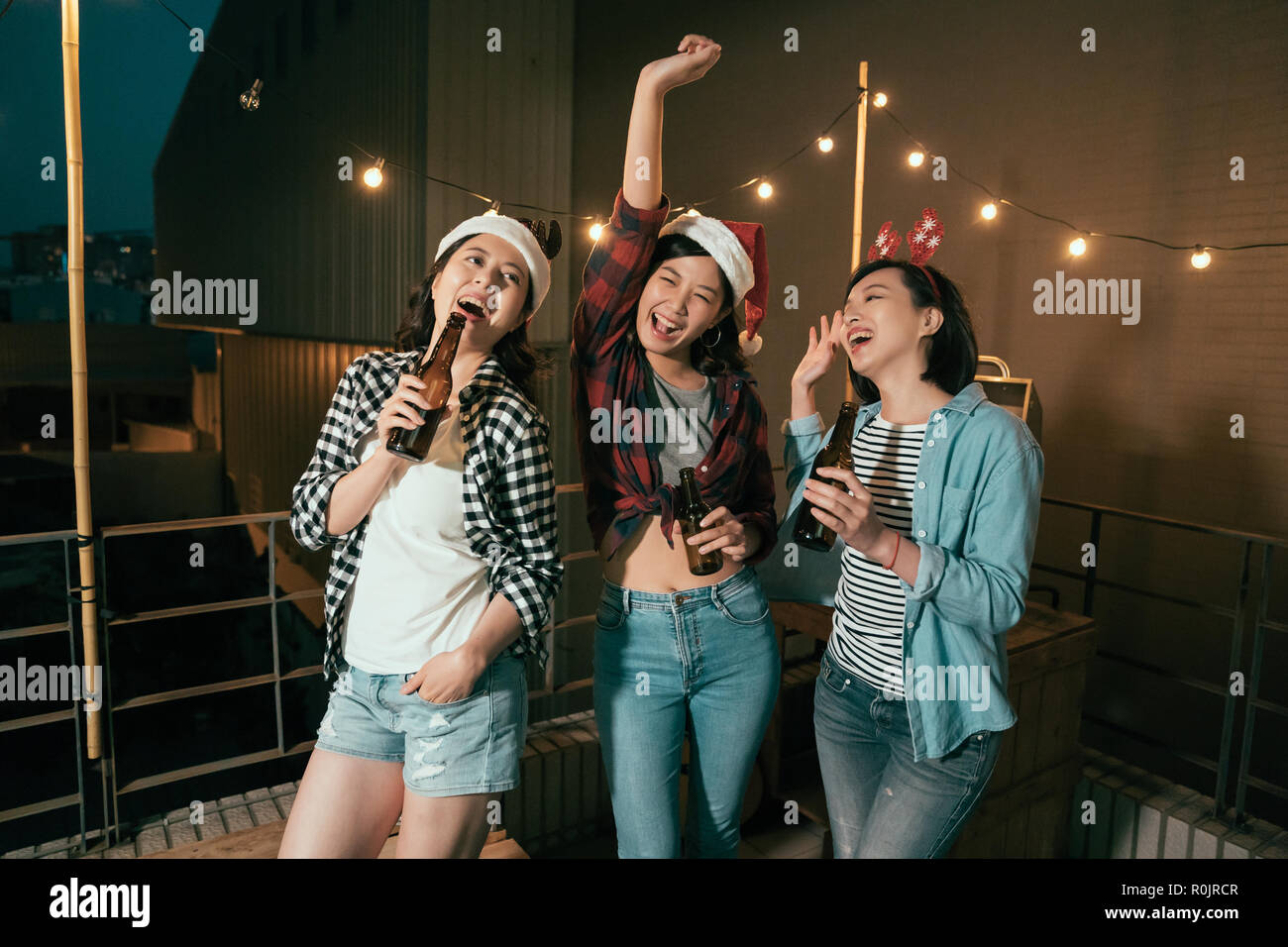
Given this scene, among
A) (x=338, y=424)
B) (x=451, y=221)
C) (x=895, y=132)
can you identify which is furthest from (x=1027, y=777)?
(x=451, y=221)

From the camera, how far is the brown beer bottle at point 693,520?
1.63m

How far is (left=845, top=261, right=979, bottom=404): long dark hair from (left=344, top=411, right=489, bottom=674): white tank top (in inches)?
37.6

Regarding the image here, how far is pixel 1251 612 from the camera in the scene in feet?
12.6

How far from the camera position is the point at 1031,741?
283 centimetres

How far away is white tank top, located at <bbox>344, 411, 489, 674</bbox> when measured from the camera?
1453 millimetres

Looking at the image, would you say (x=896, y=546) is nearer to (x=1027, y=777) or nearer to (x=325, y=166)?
(x=1027, y=777)

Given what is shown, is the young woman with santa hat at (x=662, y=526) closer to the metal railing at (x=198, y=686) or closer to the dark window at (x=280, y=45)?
the metal railing at (x=198, y=686)

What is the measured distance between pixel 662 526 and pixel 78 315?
1853mm

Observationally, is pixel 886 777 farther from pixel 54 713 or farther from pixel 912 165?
pixel 912 165

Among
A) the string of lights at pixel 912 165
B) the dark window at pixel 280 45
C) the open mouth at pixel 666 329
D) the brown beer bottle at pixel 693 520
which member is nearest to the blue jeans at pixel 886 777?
the brown beer bottle at pixel 693 520

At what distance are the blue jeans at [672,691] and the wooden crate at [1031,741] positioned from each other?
3.43 ft

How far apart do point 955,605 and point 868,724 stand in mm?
340

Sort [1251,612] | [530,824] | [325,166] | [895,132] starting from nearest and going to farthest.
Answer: [530,824] < [1251,612] < [895,132] < [325,166]

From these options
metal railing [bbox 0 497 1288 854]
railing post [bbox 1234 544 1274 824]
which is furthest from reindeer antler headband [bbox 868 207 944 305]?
railing post [bbox 1234 544 1274 824]
